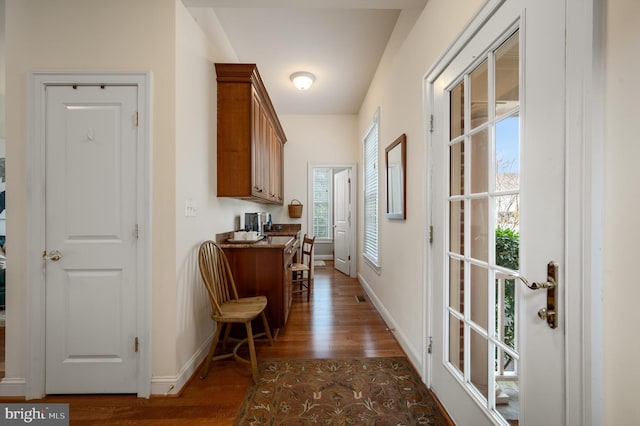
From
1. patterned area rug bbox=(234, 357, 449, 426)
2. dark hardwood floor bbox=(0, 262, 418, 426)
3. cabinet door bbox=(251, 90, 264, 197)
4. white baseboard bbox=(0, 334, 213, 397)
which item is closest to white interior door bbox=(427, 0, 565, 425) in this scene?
patterned area rug bbox=(234, 357, 449, 426)

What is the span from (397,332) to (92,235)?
2.55 metres

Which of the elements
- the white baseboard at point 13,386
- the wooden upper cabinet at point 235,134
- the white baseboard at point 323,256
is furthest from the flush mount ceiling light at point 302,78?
the white baseboard at point 323,256

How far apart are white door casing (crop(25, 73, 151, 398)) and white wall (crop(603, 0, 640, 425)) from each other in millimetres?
2212

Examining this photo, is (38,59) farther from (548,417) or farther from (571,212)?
(548,417)

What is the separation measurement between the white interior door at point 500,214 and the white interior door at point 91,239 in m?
2.03

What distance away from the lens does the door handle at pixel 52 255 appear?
5.82 ft

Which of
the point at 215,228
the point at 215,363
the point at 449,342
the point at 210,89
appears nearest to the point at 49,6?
the point at 210,89

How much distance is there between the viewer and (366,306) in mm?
3490

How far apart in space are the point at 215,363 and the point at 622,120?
8.76 feet

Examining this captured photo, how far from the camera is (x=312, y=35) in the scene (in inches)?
114

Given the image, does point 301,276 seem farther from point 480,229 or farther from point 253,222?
point 480,229

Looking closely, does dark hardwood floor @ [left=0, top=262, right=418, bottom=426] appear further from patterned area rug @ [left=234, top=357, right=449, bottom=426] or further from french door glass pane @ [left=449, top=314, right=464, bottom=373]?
french door glass pane @ [left=449, top=314, right=464, bottom=373]

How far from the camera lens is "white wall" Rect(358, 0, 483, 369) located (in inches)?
69.5

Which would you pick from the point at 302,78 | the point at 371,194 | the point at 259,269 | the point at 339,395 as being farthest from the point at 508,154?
the point at 302,78
